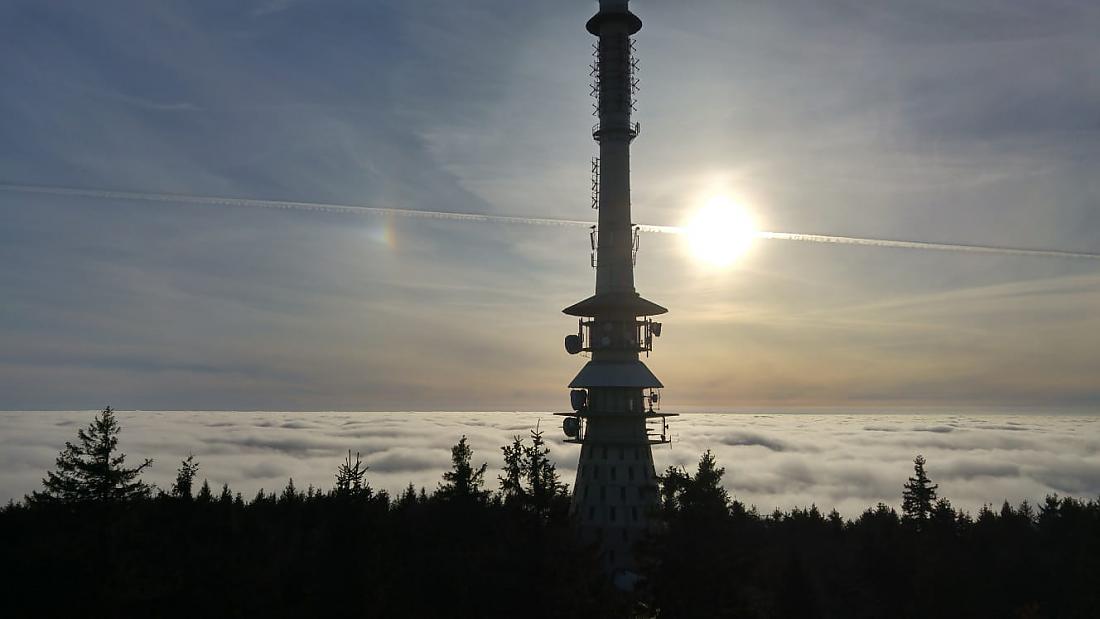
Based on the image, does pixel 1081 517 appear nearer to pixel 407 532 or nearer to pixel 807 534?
pixel 807 534

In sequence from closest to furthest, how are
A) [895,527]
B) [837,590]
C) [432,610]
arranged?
1. [432,610]
2. [895,527]
3. [837,590]

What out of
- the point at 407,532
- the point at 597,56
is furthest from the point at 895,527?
the point at 597,56

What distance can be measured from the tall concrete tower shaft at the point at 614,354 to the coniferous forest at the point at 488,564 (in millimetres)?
8238

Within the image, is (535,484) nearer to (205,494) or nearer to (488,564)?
(488,564)

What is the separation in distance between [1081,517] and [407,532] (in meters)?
77.2

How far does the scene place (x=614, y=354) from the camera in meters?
59.2

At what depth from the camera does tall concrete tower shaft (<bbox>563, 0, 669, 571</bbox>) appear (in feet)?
181

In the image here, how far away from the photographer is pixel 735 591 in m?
29.5

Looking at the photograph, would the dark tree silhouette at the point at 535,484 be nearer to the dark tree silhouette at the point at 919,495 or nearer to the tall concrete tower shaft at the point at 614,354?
the tall concrete tower shaft at the point at 614,354

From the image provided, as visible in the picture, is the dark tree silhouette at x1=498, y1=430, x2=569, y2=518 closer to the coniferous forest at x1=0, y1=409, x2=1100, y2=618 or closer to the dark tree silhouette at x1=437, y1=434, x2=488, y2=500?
the coniferous forest at x1=0, y1=409, x2=1100, y2=618

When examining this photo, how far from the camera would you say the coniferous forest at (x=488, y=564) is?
29.9 m

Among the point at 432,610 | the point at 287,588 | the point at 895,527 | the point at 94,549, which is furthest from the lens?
the point at 895,527

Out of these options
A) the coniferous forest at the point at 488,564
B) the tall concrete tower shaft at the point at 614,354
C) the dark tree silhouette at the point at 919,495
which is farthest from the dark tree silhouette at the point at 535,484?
the dark tree silhouette at the point at 919,495

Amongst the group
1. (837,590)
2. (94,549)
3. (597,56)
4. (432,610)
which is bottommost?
(837,590)
